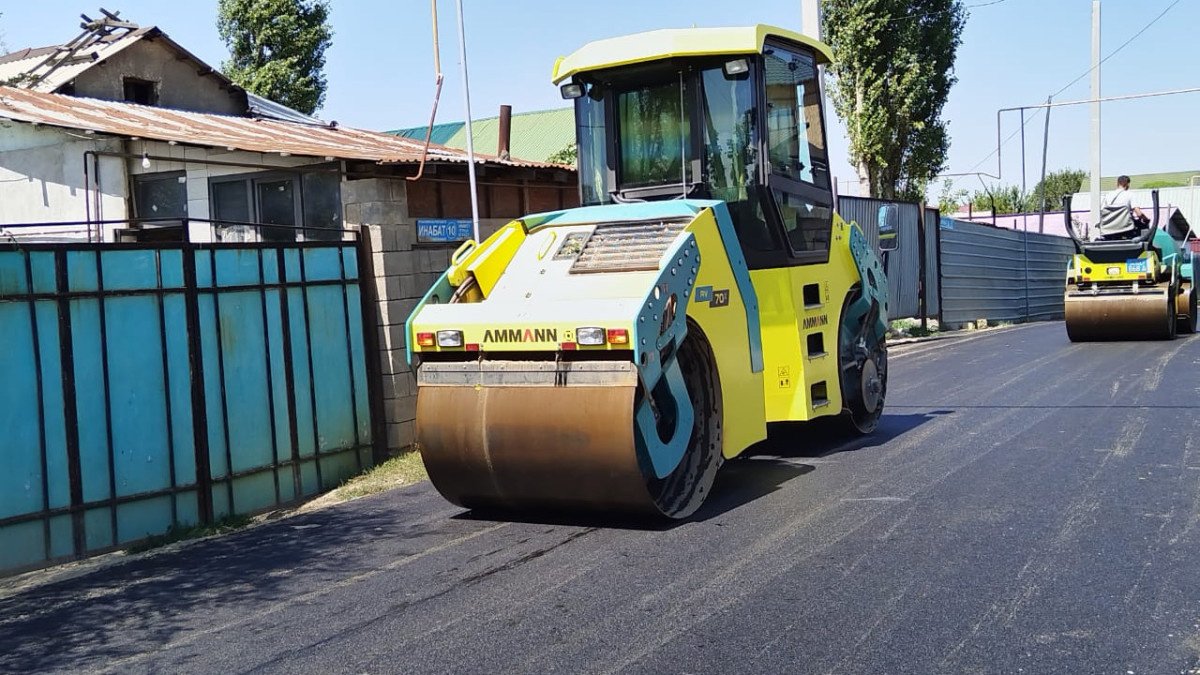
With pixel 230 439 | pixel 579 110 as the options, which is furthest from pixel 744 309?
pixel 230 439

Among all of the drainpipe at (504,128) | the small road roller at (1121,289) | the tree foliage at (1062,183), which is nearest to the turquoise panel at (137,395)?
the drainpipe at (504,128)

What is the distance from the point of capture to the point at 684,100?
807 centimetres

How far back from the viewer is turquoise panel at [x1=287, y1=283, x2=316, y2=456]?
9102mm

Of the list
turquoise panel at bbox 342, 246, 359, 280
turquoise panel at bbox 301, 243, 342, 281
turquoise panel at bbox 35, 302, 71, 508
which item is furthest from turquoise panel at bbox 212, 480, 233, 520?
turquoise panel at bbox 342, 246, 359, 280

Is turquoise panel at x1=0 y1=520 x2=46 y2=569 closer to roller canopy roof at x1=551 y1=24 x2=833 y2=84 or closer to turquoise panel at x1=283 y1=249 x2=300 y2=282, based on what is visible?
turquoise panel at x1=283 y1=249 x2=300 y2=282

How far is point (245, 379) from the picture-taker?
860 cm

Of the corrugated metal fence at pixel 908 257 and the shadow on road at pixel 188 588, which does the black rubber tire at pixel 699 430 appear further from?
the corrugated metal fence at pixel 908 257

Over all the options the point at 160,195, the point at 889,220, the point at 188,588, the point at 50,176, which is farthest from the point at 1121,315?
the point at 188,588

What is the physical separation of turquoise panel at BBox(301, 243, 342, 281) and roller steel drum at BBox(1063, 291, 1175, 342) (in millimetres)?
11090

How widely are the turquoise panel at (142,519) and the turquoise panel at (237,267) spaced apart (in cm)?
169

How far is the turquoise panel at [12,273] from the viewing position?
6.93 metres

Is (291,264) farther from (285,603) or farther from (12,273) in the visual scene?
(285,603)

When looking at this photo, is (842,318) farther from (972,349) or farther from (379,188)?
(972,349)

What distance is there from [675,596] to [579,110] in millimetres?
4440
